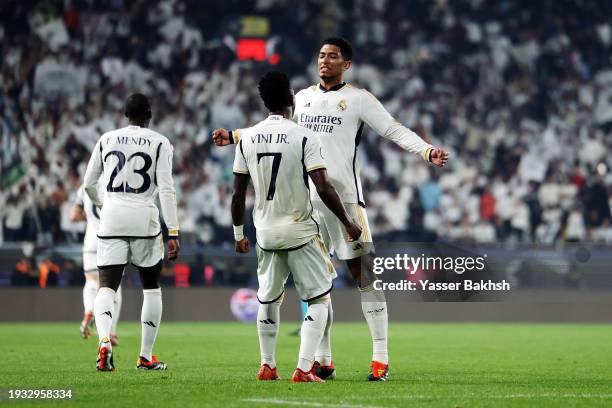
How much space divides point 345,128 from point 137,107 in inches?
76.1

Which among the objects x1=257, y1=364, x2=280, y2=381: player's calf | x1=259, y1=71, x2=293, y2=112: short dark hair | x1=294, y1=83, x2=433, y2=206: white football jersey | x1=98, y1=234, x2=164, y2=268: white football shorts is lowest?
x1=257, y1=364, x2=280, y2=381: player's calf

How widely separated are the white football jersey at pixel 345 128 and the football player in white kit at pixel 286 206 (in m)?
0.61

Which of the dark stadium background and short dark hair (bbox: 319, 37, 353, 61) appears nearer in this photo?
short dark hair (bbox: 319, 37, 353, 61)

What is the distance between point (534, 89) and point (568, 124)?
138cm

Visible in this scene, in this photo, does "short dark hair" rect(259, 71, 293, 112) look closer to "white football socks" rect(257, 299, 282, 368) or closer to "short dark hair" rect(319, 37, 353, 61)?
"short dark hair" rect(319, 37, 353, 61)

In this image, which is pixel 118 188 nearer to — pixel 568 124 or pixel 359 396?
pixel 359 396

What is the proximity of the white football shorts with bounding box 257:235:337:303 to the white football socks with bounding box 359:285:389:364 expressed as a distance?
657mm

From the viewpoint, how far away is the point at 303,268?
882 centimetres

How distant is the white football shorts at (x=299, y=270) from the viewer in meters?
8.82

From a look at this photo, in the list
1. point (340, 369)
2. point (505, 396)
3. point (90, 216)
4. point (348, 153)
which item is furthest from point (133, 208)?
point (90, 216)

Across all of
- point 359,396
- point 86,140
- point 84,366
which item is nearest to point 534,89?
point 86,140

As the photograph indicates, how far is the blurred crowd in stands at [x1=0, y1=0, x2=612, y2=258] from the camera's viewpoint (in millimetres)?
22938

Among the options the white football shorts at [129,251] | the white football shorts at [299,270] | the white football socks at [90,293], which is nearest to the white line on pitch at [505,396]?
the white football shorts at [299,270]

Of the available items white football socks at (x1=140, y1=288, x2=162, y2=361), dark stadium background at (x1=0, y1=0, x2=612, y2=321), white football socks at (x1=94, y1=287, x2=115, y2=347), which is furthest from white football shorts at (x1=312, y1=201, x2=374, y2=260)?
dark stadium background at (x1=0, y1=0, x2=612, y2=321)
